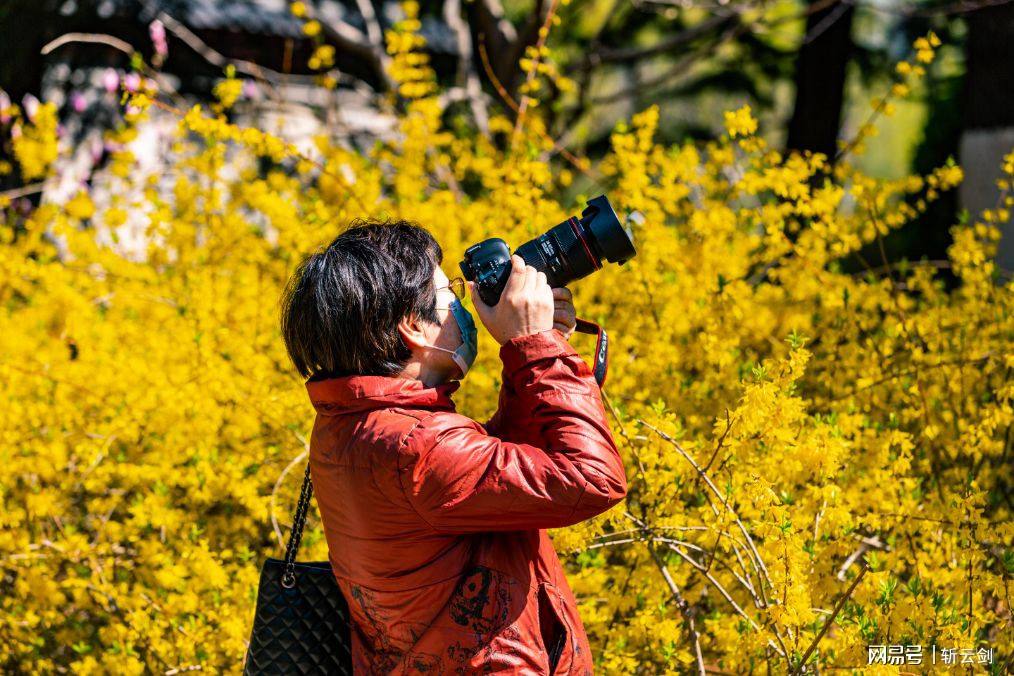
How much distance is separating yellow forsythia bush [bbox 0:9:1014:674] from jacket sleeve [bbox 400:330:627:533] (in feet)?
1.61

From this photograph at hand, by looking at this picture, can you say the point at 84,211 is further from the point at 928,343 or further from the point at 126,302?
the point at 928,343

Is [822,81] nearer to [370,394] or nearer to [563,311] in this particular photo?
[563,311]

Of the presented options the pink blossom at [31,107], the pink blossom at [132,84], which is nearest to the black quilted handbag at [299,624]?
the pink blossom at [132,84]

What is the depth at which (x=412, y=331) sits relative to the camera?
1717mm

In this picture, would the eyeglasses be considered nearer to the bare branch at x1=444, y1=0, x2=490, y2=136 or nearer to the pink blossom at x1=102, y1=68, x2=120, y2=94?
the pink blossom at x1=102, y1=68, x2=120, y2=94

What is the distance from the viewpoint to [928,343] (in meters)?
3.28

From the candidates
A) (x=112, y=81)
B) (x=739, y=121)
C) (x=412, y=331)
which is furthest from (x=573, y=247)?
(x=112, y=81)

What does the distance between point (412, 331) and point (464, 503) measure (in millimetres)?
301

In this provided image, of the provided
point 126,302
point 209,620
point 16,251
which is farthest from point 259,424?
point 16,251

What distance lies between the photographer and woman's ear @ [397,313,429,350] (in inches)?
67.1

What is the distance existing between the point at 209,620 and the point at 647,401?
135 cm

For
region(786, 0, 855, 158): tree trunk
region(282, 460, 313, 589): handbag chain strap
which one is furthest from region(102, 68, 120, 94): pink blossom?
region(786, 0, 855, 158): tree trunk

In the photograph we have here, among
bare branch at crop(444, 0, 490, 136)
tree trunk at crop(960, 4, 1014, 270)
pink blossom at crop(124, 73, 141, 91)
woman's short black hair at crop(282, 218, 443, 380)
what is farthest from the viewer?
Result: bare branch at crop(444, 0, 490, 136)

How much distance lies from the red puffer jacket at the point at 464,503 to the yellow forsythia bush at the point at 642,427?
0.48 metres
